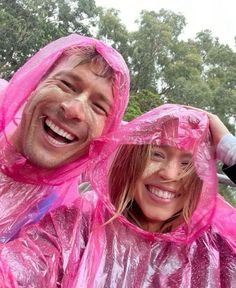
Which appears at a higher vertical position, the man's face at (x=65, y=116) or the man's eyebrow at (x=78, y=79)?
the man's eyebrow at (x=78, y=79)

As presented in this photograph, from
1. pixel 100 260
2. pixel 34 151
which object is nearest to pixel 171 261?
pixel 100 260

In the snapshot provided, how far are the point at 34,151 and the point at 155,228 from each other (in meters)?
0.39

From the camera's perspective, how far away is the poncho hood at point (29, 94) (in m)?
1.34

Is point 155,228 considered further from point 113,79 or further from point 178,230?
point 113,79

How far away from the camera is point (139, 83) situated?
1759 centimetres

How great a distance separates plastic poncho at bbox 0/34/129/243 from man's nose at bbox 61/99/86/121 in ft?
0.35

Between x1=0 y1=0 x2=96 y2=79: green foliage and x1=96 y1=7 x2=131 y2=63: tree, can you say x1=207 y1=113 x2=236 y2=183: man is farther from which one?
x1=96 y1=7 x2=131 y2=63: tree

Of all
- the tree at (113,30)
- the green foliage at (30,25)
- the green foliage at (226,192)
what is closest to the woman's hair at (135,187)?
the green foliage at (226,192)

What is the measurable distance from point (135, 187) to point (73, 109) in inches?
10.5

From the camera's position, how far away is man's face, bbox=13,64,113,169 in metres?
1.29

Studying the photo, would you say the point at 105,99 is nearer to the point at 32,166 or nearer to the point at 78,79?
the point at 78,79

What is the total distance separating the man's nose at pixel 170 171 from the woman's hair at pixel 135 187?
0.05 ft

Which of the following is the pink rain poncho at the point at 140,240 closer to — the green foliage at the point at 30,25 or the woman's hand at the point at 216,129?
the woman's hand at the point at 216,129

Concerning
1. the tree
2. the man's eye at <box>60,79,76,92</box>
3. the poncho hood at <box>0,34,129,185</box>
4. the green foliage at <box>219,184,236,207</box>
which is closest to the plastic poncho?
the poncho hood at <box>0,34,129,185</box>
